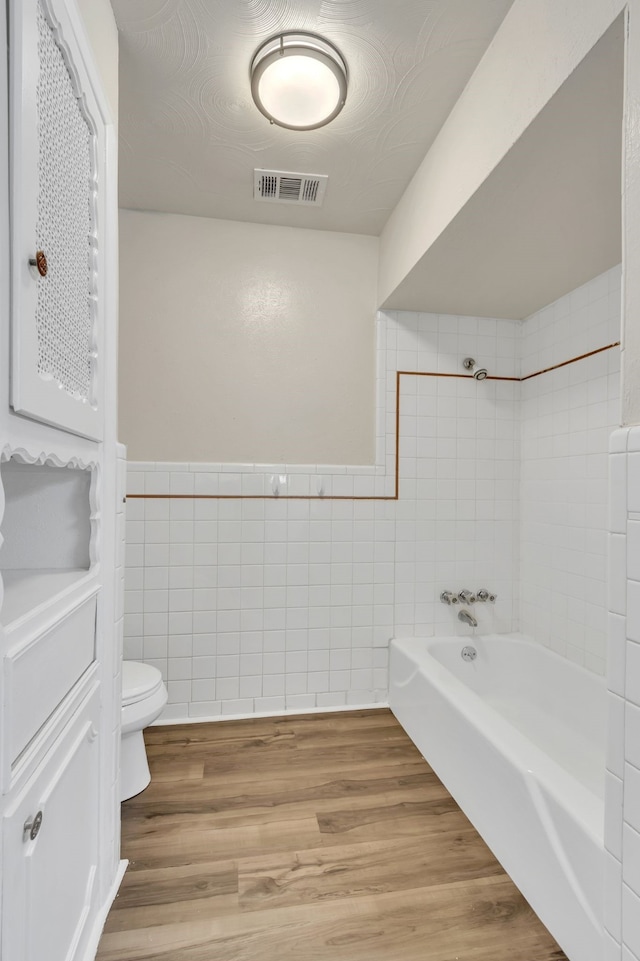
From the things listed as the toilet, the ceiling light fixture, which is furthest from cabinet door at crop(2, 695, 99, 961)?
the ceiling light fixture

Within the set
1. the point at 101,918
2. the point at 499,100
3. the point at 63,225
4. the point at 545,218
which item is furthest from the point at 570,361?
the point at 101,918

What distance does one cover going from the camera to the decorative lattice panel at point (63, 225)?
868 mm

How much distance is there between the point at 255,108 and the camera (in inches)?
67.3

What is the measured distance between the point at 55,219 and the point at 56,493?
65cm

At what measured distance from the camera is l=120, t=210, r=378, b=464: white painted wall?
234 cm

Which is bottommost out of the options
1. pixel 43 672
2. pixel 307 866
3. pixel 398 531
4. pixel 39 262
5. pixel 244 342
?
pixel 307 866

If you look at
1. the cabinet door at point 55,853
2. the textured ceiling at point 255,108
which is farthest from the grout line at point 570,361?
the cabinet door at point 55,853

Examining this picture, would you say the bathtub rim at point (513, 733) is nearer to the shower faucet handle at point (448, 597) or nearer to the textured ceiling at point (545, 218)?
the shower faucet handle at point (448, 597)

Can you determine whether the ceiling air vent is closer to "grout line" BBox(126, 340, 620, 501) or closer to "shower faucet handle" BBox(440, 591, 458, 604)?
"grout line" BBox(126, 340, 620, 501)

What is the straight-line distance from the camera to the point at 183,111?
1.73 m

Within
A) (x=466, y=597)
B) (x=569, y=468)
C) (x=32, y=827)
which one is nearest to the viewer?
(x=32, y=827)

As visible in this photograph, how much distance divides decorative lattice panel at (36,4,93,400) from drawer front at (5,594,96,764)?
1.62ft

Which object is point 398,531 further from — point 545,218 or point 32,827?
point 32,827

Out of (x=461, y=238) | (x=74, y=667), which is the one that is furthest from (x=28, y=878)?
(x=461, y=238)
